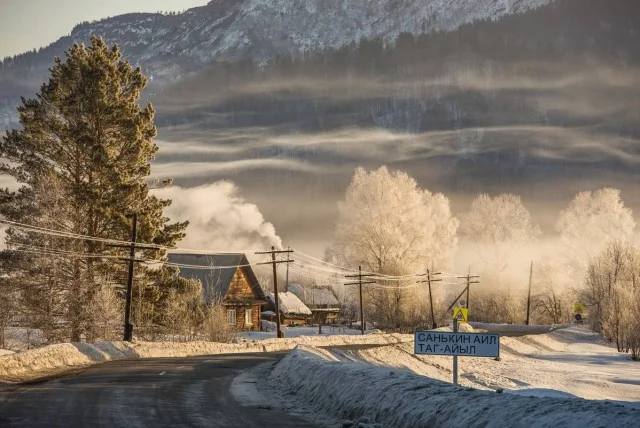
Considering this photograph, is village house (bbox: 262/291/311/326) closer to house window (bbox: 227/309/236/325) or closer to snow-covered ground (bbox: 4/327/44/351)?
house window (bbox: 227/309/236/325)

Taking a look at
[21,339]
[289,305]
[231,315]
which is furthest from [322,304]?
[21,339]

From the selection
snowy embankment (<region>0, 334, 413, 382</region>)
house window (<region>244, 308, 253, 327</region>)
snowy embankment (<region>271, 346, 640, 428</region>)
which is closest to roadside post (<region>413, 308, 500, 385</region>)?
snowy embankment (<region>271, 346, 640, 428</region>)

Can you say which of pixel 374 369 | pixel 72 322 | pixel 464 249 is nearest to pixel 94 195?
pixel 72 322

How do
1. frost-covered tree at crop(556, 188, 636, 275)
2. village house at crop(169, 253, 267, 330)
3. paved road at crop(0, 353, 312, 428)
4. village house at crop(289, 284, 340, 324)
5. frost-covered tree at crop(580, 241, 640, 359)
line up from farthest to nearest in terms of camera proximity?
village house at crop(289, 284, 340, 324), frost-covered tree at crop(556, 188, 636, 275), village house at crop(169, 253, 267, 330), frost-covered tree at crop(580, 241, 640, 359), paved road at crop(0, 353, 312, 428)

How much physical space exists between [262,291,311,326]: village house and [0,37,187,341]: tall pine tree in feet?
166

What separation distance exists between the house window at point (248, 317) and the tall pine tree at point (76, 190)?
35.3 meters

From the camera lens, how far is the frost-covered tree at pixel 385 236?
299ft

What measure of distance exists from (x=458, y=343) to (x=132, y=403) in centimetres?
764

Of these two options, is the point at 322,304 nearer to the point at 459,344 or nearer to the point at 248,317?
the point at 248,317

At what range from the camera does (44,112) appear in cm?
5531

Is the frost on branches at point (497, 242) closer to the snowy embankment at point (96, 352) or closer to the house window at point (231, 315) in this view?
the house window at point (231, 315)

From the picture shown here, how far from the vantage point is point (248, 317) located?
9306 cm

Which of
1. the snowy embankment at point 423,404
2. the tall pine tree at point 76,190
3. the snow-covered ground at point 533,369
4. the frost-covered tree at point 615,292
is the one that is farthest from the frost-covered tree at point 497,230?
the snowy embankment at point 423,404

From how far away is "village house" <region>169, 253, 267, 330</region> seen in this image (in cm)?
8844
